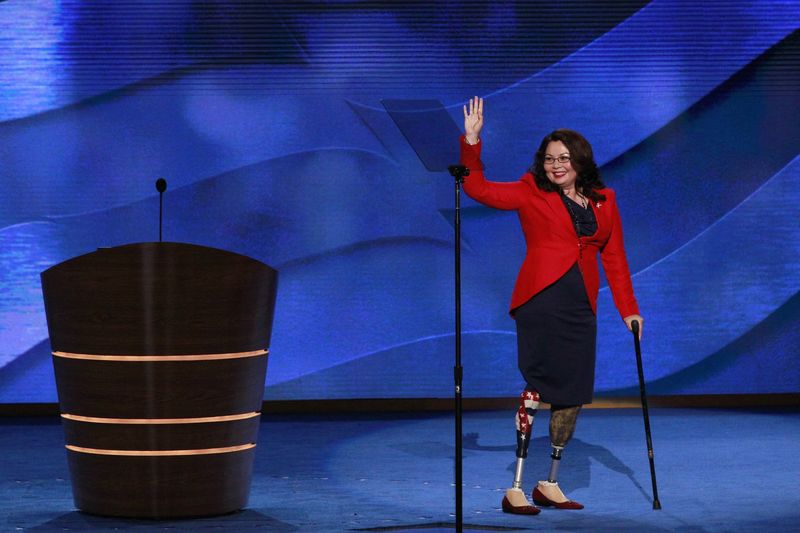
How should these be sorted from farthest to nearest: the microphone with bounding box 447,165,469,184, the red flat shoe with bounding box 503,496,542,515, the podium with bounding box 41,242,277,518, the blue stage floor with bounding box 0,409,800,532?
the red flat shoe with bounding box 503,496,542,515, the blue stage floor with bounding box 0,409,800,532, the podium with bounding box 41,242,277,518, the microphone with bounding box 447,165,469,184

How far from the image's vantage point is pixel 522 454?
4.58 m

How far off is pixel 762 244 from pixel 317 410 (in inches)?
121

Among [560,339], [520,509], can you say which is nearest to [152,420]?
[520,509]

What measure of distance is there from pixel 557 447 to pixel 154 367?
5.10 feet

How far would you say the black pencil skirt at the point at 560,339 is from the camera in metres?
4.50

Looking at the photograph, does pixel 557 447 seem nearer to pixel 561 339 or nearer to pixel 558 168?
pixel 561 339

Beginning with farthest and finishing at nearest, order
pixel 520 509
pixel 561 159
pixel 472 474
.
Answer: pixel 472 474 → pixel 561 159 → pixel 520 509

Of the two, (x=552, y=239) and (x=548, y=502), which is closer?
(x=552, y=239)

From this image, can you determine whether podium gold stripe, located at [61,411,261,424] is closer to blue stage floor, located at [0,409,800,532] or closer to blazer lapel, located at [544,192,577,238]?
blue stage floor, located at [0,409,800,532]

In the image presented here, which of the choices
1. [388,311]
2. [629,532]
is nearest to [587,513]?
[629,532]

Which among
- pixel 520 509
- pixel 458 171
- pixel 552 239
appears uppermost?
pixel 458 171

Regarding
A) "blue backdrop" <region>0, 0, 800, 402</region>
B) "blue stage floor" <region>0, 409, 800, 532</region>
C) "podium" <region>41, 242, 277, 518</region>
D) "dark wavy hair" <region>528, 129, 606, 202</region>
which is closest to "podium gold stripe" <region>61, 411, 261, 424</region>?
"podium" <region>41, 242, 277, 518</region>

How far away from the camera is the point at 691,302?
26.2ft

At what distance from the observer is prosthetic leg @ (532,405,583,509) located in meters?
4.63
